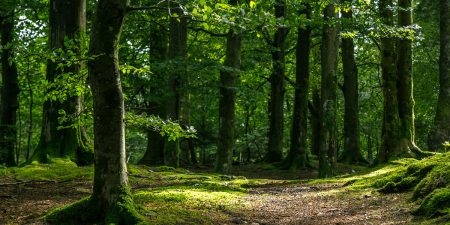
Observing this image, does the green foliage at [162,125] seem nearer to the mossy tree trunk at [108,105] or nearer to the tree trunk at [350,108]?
the mossy tree trunk at [108,105]

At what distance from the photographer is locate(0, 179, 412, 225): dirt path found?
6.52 m

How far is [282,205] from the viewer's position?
855cm

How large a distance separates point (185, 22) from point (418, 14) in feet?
46.9

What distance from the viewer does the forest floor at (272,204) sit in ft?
21.4

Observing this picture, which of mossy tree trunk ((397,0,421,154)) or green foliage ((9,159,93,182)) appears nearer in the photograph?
green foliage ((9,159,93,182))

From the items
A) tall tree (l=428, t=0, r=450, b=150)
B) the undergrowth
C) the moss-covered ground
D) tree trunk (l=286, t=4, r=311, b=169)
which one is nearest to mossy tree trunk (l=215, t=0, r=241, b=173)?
the moss-covered ground

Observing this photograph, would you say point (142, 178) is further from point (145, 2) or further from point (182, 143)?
point (182, 143)

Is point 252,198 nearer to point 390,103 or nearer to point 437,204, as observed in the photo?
point 437,204

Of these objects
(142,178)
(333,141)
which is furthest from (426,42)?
(142,178)

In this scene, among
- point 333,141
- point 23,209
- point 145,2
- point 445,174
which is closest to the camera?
point 445,174

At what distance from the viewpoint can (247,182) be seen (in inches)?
472

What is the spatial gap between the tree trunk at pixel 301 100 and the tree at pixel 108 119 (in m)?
15.5

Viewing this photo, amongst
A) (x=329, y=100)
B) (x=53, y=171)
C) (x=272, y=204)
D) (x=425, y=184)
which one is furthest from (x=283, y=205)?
(x=329, y=100)

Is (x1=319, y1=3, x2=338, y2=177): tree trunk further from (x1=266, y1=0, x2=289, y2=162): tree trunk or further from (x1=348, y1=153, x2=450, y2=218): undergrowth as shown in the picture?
(x1=266, y1=0, x2=289, y2=162): tree trunk
